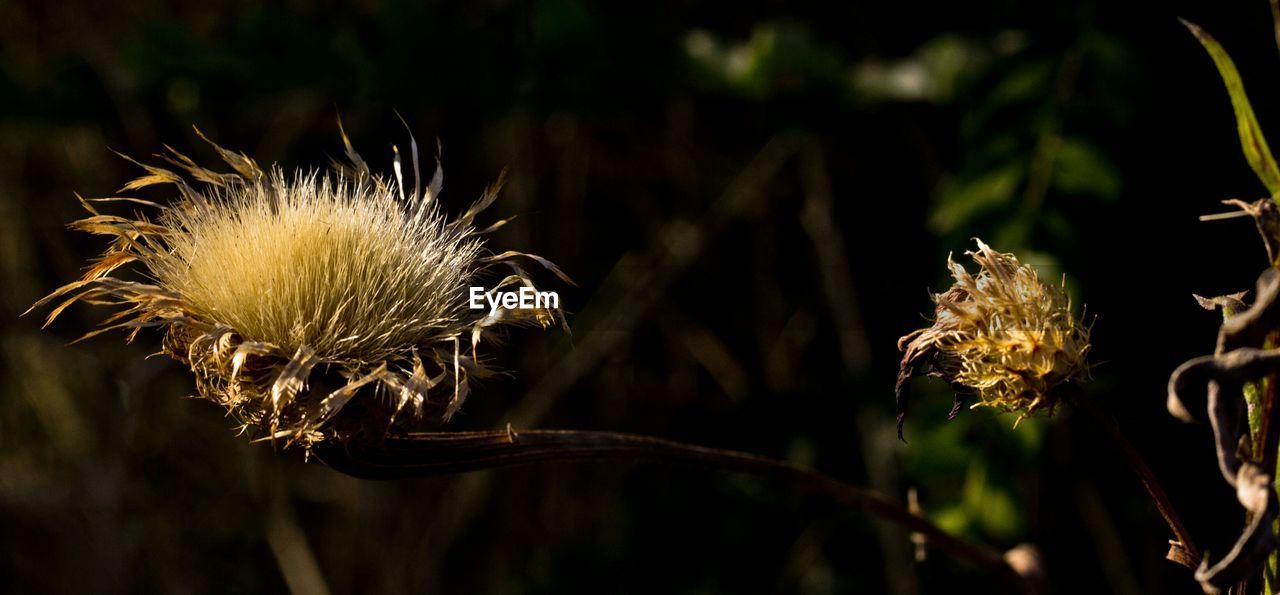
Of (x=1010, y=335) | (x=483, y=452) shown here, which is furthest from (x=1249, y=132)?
(x=483, y=452)

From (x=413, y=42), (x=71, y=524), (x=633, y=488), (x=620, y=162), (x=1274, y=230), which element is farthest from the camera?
(x=71, y=524)

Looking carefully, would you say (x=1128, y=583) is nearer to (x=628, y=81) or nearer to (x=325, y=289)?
(x=628, y=81)

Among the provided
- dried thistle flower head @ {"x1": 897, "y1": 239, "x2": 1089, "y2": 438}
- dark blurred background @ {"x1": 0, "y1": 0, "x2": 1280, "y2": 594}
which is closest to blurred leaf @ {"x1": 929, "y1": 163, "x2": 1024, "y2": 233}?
dark blurred background @ {"x1": 0, "y1": 0, "x2": 1280, "y2": 594}

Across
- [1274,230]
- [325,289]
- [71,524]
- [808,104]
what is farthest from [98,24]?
[1274,230]

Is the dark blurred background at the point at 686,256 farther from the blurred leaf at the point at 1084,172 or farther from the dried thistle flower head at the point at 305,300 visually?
the dried thistle flower head at the point at 305,300

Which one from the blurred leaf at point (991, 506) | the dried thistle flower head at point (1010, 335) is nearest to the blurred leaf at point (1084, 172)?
the blurred leaf at point (991, 506)
